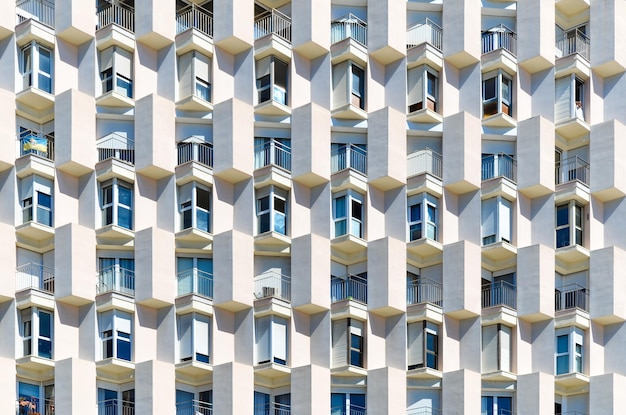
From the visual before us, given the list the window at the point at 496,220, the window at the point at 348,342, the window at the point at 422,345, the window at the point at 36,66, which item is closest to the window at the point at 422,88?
the window at the point at 496,220

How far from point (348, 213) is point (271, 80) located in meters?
6.20

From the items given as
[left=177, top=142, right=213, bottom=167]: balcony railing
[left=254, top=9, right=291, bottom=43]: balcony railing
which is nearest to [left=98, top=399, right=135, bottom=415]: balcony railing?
[left=177, top=142, right=213, bottom=167]: balcony railing

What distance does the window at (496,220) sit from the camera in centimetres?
7069

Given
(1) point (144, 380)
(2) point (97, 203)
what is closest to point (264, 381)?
(1) point (144, 380)

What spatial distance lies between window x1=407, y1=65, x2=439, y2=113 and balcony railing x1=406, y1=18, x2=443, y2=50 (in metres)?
1.67

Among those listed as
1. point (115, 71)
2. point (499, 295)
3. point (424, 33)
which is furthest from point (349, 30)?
point (499, 295)

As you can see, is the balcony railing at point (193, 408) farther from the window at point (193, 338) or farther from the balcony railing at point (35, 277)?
the balcony railing at point (35, 277)

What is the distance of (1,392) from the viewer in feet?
209

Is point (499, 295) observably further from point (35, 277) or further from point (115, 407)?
point (35, 277)

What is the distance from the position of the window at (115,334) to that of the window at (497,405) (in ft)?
46.0

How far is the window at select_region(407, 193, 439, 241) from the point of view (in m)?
70.4

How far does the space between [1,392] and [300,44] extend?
61.1ft

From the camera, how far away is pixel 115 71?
6894cm

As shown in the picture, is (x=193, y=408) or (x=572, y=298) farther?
(x=572, y=298)
